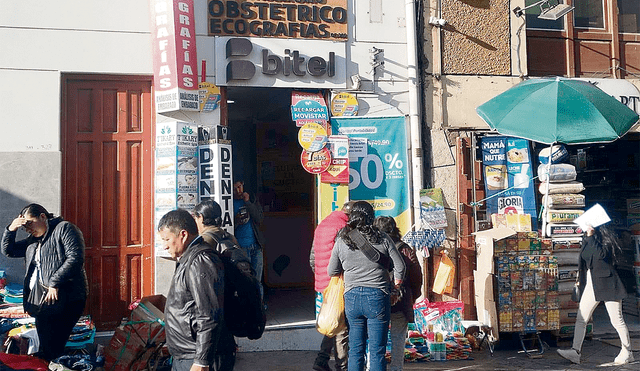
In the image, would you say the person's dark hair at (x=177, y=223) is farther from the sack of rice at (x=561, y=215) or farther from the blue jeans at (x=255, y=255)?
the sack of rice at (x=561, y=215)

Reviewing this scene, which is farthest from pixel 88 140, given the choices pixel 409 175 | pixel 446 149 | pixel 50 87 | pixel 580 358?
pixel 580 358

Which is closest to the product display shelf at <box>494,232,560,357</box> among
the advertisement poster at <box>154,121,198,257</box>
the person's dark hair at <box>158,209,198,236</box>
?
the advertisement poster at <box>154,121,198,257</box>

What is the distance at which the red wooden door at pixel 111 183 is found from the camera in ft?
24.2

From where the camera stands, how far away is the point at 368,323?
5.29 meters

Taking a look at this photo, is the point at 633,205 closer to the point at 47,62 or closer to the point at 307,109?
the point at 307,109

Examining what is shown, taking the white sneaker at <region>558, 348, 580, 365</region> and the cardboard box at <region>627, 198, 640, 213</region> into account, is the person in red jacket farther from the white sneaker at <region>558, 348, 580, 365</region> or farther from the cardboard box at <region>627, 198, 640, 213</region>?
the cardboard box at <region>627, 198, 640, 213</region>

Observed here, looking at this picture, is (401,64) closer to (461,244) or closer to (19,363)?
(461,244)

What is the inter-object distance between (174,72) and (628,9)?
723 centimetres

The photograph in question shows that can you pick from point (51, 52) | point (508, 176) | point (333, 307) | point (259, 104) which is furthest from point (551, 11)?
point (51, 52)

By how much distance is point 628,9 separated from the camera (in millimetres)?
9688

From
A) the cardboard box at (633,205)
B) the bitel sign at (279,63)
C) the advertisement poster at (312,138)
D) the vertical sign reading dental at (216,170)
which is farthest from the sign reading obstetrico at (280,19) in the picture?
the cardboard box at (633,205)

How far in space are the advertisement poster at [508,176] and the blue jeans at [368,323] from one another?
11.8ft

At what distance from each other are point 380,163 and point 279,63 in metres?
1.87

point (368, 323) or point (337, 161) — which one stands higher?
point (337, 161)
